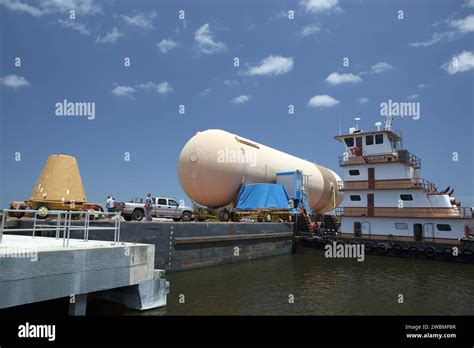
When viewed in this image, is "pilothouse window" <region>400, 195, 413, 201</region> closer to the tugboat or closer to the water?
the tugboat

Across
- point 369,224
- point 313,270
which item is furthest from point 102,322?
point 369,224

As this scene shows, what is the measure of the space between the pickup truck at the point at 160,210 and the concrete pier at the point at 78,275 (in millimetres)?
9709

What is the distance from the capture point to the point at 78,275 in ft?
23.5

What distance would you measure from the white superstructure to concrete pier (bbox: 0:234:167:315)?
16996 mm

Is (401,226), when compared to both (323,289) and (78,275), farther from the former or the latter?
(78,275)

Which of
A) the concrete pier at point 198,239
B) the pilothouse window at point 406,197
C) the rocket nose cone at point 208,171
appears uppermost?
the rocket nose cone at point 208,171

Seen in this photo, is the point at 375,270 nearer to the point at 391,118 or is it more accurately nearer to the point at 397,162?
the point at 397,162

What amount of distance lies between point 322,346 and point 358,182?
18.0m

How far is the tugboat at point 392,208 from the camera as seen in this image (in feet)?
65.7

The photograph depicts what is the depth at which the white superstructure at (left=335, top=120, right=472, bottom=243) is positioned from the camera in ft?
68.2

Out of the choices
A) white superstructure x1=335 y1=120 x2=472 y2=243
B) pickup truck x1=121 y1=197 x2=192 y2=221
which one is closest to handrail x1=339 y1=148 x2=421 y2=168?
white superstructure x1=335 y1=120 x2=472 y2=243

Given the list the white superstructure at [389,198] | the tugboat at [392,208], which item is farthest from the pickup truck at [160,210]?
the white superstructure at [389,198]

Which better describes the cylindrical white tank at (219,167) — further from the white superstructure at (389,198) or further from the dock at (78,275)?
the dock at (78,275)

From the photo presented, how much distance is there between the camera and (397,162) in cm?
2202
